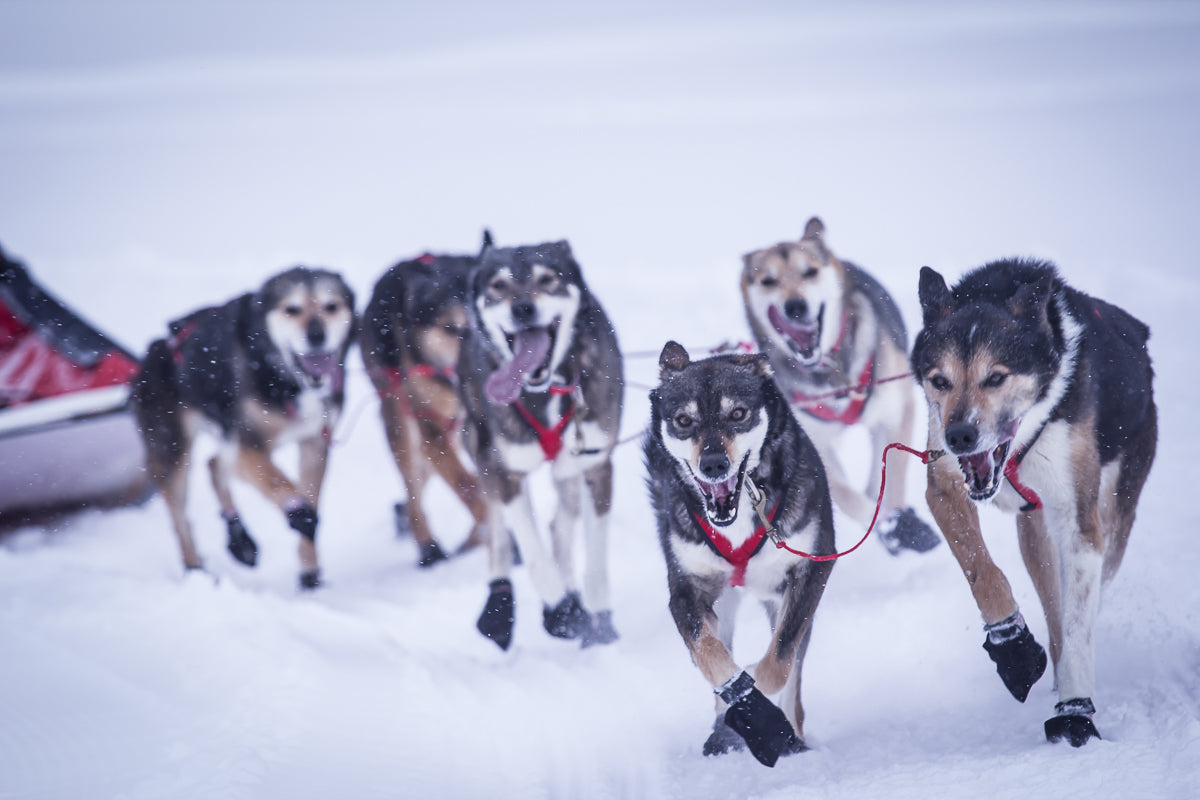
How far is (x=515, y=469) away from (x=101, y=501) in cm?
318

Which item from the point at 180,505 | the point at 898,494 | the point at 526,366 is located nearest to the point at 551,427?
the point at 526,366

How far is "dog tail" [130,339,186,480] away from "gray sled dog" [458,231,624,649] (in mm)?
1923

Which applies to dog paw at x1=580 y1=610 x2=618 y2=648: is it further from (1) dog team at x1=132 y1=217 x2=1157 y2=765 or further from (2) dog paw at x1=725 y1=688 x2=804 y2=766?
(2) dog paw at x1=725 y1=688 x2=804 y2=766

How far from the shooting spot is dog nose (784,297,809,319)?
3.59 m

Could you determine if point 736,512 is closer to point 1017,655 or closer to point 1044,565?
point 1017,655

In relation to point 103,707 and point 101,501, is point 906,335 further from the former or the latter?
point 101,501

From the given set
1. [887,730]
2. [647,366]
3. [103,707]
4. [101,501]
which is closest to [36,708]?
[103,707]

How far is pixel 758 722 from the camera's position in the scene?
2.18 meters

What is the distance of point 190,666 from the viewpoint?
300 centimetres

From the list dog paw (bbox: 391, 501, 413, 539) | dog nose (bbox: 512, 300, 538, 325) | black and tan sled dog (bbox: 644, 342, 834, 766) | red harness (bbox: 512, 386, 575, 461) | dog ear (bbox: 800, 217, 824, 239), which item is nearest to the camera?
black and tan sled dog (bbox: 644, 342, 834, 766)

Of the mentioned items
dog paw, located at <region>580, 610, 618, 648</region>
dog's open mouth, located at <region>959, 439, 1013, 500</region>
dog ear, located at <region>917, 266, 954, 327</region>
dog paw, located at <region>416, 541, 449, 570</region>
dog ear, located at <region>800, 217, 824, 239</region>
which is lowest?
dog paw, located at <region>416, 541, 449, 570</region>

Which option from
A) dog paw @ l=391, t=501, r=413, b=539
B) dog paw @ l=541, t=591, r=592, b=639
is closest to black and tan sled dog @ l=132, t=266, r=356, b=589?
dog paw @ l=391, t=501, r=413, b=539

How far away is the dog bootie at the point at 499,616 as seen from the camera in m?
3.36

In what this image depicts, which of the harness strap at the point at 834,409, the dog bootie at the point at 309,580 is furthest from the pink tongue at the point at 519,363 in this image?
the dog bootie at the point at 309,580
